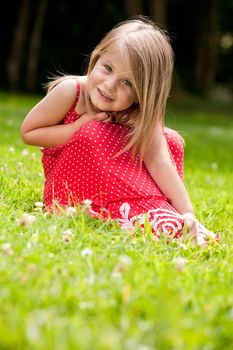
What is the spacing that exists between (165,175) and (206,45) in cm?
2493

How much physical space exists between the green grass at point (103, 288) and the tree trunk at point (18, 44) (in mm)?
19378

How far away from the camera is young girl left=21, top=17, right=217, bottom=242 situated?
3.65m

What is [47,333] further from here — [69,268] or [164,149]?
[164,149]

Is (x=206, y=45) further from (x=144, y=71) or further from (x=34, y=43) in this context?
(x=144, y=71)

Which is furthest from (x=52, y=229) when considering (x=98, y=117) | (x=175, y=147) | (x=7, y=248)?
(x=175, y=147)

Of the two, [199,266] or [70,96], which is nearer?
[199,266]

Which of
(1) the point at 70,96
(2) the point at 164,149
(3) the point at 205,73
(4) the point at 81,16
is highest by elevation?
(1) the point at 70,96

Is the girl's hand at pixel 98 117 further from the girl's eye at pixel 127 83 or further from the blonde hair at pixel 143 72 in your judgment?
the girl's eye at pixel 127 83

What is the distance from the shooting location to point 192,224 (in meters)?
3.56

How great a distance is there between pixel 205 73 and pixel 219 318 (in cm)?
2735

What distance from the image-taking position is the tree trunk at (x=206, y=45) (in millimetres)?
27234

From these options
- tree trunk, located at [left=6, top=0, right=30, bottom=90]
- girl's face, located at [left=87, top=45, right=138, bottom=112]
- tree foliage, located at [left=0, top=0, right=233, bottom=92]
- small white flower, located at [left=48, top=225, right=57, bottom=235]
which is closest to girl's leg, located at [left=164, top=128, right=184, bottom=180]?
girl's face, located at [left=87, top=45, right=138, bottom=112]

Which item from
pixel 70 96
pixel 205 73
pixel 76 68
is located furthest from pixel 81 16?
pixel 70 96

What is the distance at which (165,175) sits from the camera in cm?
382
